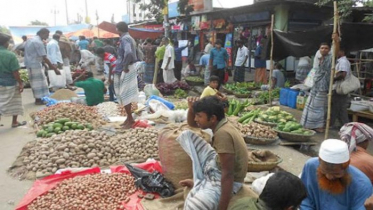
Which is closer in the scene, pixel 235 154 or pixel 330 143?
pixel 330 143

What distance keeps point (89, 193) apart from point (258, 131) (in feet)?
10.1

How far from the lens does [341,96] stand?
22.3ft

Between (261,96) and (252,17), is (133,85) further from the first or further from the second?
(252,17)

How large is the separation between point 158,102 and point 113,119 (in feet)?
3.64

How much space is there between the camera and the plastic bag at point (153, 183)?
376 cm

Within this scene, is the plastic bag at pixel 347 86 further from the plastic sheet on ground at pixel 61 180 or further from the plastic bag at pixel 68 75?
the plastic bag at pixel 68 75

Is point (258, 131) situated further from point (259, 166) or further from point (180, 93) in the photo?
point (180, 93)

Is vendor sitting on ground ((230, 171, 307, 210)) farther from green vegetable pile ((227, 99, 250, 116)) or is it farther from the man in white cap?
green vegetable pile ((227, 99, 250, 116))

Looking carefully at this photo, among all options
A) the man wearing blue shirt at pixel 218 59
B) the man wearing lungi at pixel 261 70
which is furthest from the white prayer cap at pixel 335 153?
Result: the man wearing lungi at pixel 261 70

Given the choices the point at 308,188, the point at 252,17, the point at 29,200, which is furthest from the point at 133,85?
the point at 252,17

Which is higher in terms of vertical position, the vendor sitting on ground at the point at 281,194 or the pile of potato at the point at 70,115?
the vendor sitting on ground at the point at 281,194

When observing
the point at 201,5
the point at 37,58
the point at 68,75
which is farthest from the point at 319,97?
the point at 201,5

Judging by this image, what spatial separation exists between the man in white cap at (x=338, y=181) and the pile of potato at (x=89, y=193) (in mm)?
2048

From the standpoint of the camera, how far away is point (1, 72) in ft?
21.6
